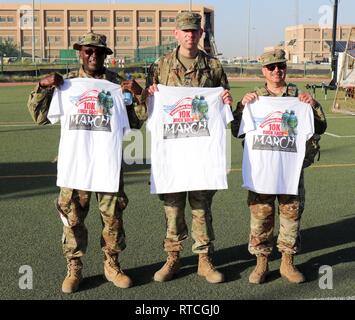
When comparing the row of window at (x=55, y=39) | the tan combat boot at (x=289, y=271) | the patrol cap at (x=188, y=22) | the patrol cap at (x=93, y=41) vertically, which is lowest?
the tan combat boot at (x=289, y=271)

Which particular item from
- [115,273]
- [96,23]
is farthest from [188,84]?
[96,23]

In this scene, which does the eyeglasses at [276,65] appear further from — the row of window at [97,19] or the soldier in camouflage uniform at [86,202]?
the row of window at [97,19]

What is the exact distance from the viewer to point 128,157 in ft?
31.6

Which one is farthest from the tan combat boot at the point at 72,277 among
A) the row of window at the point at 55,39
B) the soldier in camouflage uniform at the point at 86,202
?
the row of window at the point at 55,39

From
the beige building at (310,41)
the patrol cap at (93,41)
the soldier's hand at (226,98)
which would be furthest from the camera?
the beige building at (310,41)

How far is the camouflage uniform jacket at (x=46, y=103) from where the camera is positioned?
13.0 ft

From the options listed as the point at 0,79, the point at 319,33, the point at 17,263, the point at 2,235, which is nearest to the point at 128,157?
the point at 2,235

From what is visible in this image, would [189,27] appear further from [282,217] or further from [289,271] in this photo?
[289,271]

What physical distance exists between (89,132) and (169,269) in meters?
1.32

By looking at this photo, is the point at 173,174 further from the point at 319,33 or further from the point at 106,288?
Answer: the point at 319,33

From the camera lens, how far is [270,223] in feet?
14.2

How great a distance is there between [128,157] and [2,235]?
4.52 metres

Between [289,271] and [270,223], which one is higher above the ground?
[270,223]

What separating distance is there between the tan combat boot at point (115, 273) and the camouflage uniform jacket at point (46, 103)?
3.66 feet
